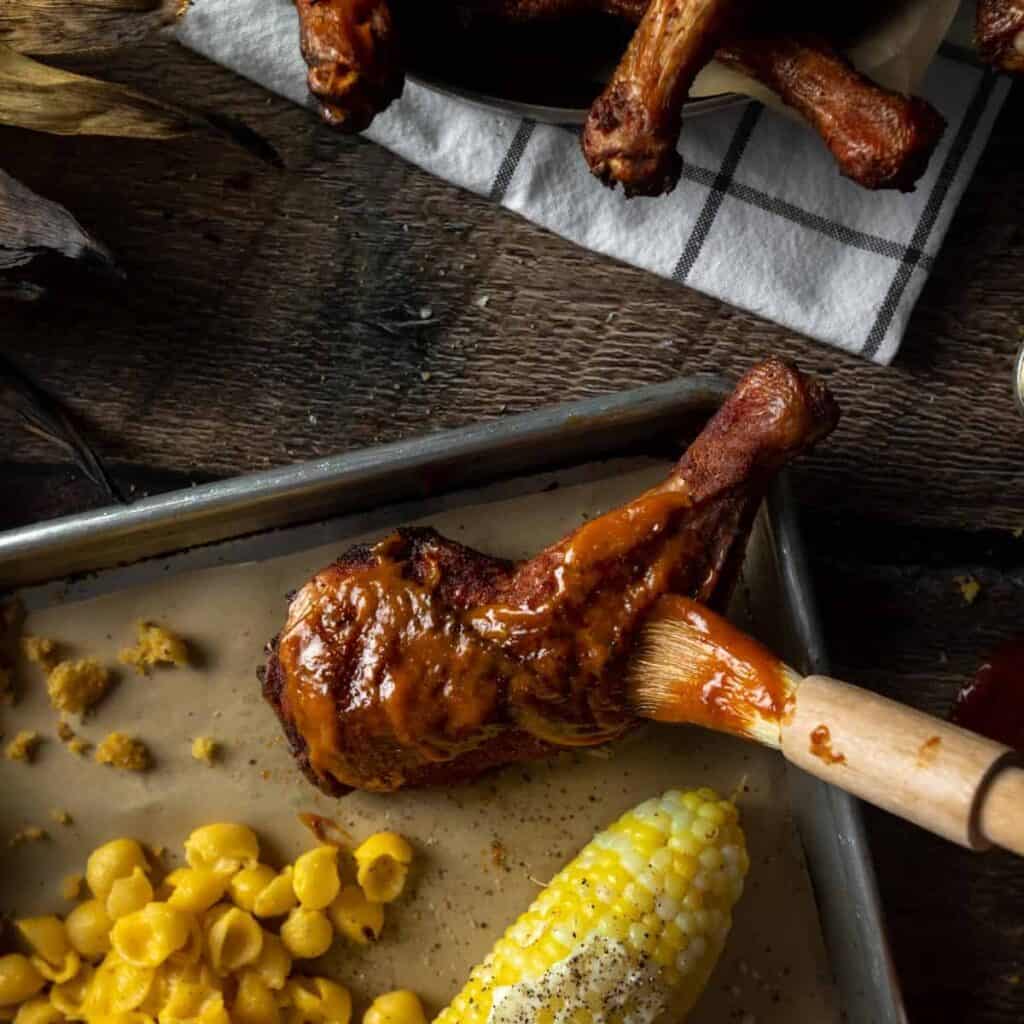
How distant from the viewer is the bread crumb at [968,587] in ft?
5.30

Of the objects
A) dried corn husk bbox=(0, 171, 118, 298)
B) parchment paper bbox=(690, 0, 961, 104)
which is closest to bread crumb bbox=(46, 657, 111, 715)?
dried corn husk bbox=(0, 171, 118, 298)

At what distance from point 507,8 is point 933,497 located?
72 cm

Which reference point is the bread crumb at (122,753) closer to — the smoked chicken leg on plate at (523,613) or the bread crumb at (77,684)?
the bread crumb at (77,684)

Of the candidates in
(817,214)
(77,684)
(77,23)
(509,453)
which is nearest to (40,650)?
(77,684)

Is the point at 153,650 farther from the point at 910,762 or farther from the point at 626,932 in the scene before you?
the point at 910,762

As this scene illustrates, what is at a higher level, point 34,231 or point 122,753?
point 34,231

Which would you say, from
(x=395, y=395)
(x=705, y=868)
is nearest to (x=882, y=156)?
(x=395, y=395)

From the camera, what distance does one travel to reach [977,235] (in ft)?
5.24

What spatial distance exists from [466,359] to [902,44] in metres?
0.57

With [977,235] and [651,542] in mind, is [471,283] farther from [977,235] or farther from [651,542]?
[977,235]

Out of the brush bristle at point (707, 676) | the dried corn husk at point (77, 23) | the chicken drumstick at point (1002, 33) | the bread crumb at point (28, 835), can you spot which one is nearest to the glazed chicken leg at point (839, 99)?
the chicken drumstick at point (1002, 33)

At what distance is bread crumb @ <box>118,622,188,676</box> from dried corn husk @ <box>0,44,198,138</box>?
535mm

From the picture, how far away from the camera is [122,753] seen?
1548mm

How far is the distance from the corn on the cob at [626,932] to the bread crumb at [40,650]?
1.89 feet
